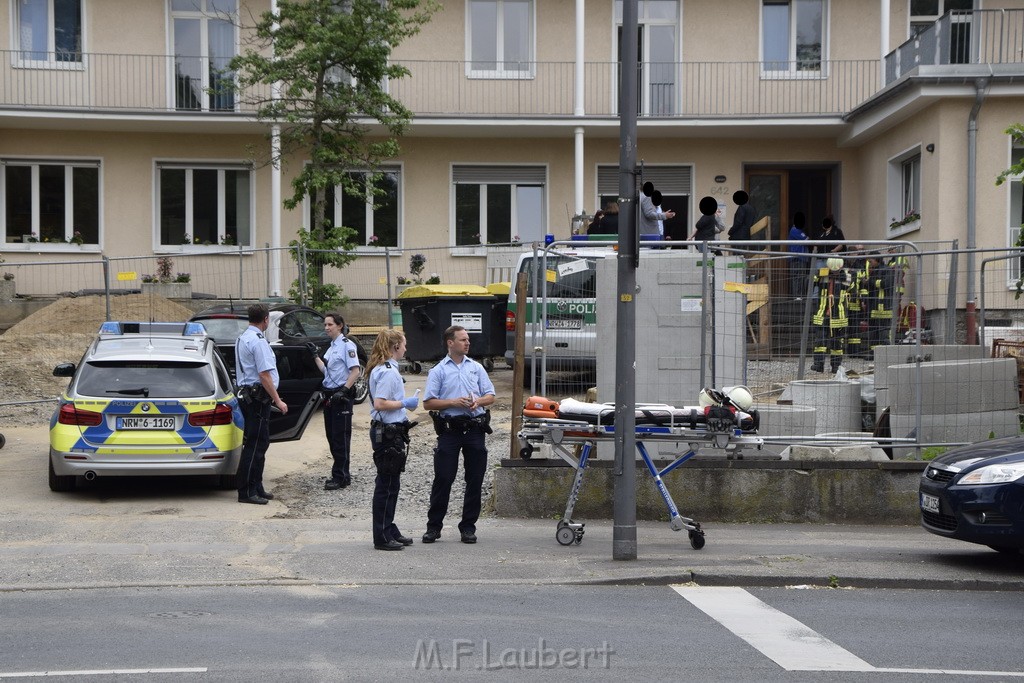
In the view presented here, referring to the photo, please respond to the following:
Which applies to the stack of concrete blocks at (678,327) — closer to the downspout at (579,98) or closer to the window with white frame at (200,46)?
the downspout at (579,98)

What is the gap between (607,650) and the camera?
664 cm

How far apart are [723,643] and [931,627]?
150 cm

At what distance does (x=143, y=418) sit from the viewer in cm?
1105

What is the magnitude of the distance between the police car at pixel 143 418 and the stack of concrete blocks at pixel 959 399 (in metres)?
6.44

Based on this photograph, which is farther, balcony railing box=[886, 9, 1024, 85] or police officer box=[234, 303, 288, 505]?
balcony railing box=[886, 9, 1024, 85]

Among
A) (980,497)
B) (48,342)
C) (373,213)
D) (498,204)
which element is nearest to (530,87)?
(498,204)

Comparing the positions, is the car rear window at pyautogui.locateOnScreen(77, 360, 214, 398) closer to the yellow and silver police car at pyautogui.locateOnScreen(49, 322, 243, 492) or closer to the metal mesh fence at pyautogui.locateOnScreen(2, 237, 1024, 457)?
the yellow and silver police car at pyautogui.locateOnScreen(49, 322, 243, 492)

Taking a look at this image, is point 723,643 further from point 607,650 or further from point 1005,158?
point 1005,158

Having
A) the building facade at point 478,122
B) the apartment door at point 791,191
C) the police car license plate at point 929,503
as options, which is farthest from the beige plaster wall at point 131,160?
the police car license plate at point 929,503

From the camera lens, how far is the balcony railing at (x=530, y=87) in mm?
24828

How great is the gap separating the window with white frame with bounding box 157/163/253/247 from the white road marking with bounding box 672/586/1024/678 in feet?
62.4

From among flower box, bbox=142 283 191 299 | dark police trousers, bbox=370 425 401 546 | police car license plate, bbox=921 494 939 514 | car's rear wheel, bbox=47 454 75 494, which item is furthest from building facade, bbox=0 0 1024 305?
police car license plate, bbox=921 494 939 514

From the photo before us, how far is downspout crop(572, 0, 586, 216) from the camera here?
24219 millimetres

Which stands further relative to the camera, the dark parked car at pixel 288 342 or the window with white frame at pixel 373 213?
the window with white frame at pixel 373 213
